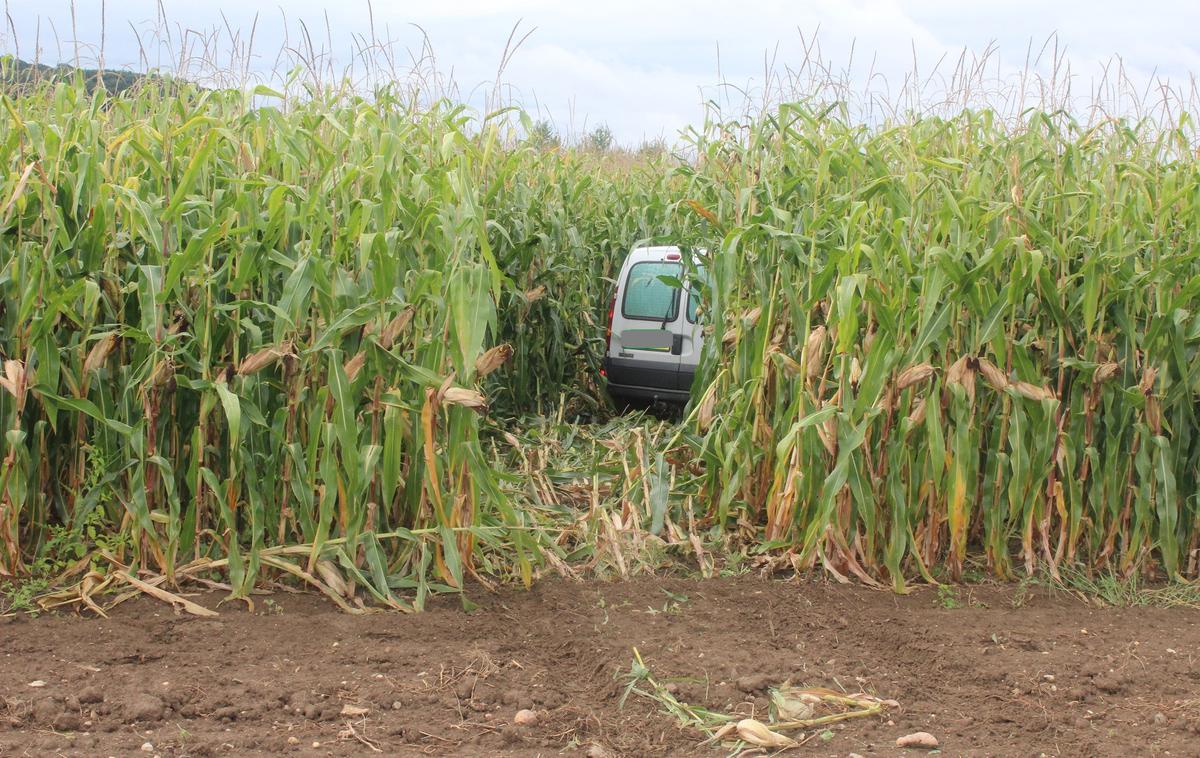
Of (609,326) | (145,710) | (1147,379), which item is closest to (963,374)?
(1147,379)

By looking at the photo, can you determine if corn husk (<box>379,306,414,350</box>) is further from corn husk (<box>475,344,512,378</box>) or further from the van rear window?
the van rear window

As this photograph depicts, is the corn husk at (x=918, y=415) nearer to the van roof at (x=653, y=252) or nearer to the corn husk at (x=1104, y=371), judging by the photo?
the corn husk at (x=1104, y=371)

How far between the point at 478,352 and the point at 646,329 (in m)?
4.18

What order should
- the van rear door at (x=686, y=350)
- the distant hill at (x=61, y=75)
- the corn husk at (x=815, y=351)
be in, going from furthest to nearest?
the van rear door at (x=686, y=350)
the distant hill at (x=61, y=75)
the corn husk at (x=815, y=351)

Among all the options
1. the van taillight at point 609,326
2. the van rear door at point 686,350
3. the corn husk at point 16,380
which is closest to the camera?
the corn husk at point 16,380

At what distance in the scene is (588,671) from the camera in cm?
407

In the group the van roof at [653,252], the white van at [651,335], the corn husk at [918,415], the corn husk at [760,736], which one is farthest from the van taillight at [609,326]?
the corn husk at [760,736]

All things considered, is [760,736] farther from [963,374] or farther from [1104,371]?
[1104,371]

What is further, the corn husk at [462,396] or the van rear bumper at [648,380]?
the van rear bumper at [648,380]

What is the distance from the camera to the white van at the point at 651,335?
27.6ft

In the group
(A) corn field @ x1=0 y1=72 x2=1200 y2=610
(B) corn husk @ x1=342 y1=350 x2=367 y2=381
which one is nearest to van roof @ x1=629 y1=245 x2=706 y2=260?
(A) corn field @ x1=0 y1=72 x2=1200 y2=610

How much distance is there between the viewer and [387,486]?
4.55 meters

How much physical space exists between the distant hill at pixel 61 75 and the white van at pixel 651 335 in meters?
3.75

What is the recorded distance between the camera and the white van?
27.6 ft
